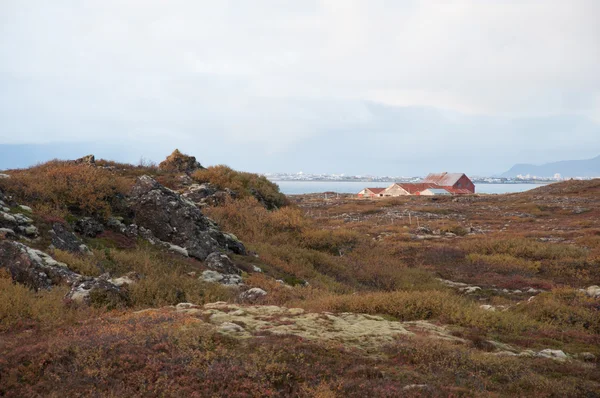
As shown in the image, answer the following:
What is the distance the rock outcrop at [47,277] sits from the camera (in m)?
8.60

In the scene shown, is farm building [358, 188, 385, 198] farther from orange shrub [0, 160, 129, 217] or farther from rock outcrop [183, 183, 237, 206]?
orange shrub [0, 160, 129, 217]

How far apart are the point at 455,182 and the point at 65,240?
10579 centimetres

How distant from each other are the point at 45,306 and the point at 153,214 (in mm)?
8168

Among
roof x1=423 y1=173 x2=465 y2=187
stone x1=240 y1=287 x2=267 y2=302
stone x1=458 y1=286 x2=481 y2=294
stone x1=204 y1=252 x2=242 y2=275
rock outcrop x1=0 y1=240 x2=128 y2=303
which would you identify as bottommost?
stone x1=458 y1=286 x2=481 y2=294

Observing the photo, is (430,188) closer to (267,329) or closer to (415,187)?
(415,187)

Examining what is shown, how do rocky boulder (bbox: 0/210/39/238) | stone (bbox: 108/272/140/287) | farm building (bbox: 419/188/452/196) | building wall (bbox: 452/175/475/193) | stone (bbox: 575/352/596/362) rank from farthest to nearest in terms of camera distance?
building wall (bbox: 452/175/475/193), farm building (bbox: 419/188/452/196), rocky boulder (bbox: 0/210/39/238), stone (bbox: 108/272/140/287), stone (bbox: 575/352/596/362)

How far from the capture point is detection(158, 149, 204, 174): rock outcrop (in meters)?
32.9

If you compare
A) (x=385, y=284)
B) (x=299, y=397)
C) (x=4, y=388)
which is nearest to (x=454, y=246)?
(x=385, y=284)

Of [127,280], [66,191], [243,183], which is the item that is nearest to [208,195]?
[243,183]

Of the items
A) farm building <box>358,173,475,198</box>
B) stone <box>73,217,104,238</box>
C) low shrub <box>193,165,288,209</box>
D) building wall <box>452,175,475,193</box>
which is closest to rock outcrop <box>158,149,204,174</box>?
low shrub <box>193,165,288,209</box>

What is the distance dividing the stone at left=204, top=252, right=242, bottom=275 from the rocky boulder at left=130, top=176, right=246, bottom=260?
796mm

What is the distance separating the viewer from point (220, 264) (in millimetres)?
13594

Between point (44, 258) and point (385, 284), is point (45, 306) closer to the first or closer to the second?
point (44, 258)

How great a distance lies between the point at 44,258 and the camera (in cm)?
1013
